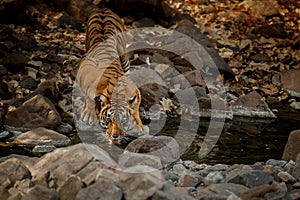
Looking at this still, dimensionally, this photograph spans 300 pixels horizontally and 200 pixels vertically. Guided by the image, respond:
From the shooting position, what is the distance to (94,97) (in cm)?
593

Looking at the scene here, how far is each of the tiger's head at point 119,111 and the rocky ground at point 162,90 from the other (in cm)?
50

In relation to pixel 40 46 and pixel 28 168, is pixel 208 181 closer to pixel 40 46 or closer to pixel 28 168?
pixel 28 168

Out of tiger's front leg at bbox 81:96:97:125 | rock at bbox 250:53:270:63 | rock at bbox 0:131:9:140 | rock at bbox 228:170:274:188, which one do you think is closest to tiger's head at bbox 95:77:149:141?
tiger's front leg at bbox 81:96:97:125

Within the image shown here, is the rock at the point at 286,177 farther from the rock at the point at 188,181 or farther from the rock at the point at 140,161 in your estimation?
the rock at the point at 140,161

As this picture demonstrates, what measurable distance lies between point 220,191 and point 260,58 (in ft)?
17.9

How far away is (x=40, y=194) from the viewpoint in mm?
Result: 3689

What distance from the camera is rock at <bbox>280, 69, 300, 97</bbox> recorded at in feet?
26.9

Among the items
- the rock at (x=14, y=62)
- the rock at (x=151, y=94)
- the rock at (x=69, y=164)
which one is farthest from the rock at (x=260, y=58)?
the rock at (x=69, y=164)

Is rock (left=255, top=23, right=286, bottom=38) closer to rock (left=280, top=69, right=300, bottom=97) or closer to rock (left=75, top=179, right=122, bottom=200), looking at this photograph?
rock (left=280, top=69, right=300, bottom=97)

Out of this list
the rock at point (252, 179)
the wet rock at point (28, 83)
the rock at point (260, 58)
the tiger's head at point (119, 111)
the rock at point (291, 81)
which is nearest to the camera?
the rock at point (252, 179)

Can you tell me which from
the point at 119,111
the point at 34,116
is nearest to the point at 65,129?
the point at 34,116

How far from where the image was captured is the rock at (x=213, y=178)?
4.30 m

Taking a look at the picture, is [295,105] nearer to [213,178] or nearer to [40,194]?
[213,178]

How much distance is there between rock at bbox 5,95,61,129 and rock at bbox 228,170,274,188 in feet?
8.83
